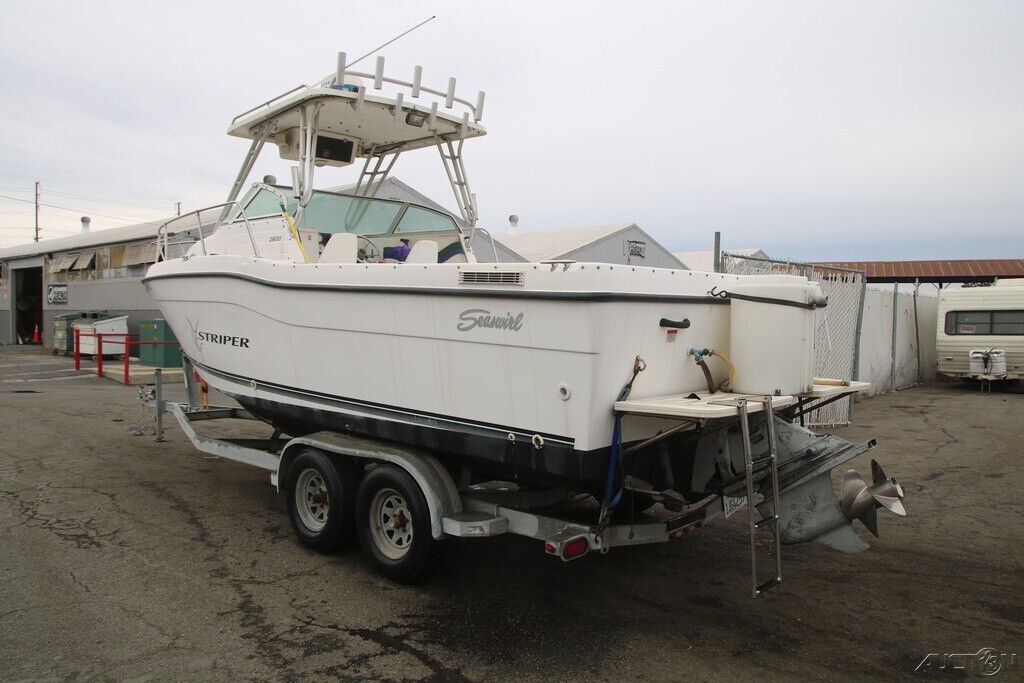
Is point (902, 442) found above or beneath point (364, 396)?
beneath

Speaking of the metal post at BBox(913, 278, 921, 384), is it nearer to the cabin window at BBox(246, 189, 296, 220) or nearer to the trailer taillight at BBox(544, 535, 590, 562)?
the cabin window at BBox(246, 189, 296, 220)

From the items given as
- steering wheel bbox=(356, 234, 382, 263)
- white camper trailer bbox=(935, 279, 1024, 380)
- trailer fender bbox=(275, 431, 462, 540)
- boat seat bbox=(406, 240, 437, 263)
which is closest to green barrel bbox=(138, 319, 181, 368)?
steering wheel bbox=(356, 234, 382, 263)

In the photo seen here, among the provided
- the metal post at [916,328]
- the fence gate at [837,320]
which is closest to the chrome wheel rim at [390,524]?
the fence gate at [837,320]

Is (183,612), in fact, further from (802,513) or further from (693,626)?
(802,513)

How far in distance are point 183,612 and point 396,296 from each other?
6.86 ft

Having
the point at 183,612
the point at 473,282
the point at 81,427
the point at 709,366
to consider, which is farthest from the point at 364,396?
the point at 81,427

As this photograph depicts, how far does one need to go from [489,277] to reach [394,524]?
68.4 inches

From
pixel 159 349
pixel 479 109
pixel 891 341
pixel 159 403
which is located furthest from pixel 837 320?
pixel 159 349

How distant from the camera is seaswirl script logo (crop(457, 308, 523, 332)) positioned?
12.2 feet

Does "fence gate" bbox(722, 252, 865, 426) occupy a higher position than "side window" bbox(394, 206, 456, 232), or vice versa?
"side window" bbox(394, 206, 456, 232)

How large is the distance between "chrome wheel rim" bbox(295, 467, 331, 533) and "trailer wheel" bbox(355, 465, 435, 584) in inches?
21.1

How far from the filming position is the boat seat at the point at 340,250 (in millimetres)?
5266

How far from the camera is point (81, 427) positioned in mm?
9078

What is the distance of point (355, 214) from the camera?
636 centimetres
